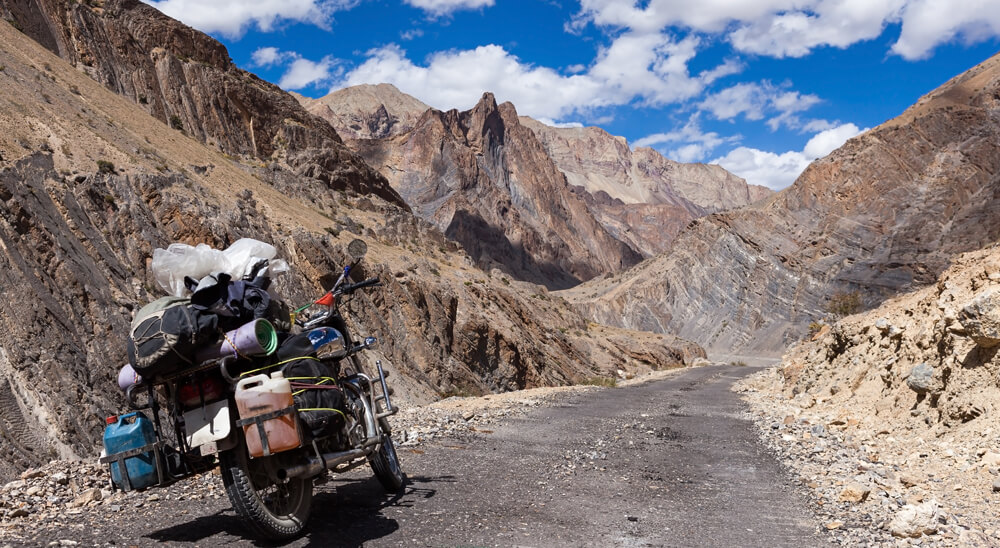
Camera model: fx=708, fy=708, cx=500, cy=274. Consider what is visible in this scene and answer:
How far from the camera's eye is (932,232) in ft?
233

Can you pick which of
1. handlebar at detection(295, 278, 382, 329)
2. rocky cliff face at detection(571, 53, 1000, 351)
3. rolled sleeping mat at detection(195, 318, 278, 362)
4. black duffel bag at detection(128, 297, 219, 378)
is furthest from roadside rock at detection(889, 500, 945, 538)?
rocky cliff face at detection(571, 53, 1000, 351)

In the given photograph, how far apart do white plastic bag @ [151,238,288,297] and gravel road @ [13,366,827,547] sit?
5.75 ft

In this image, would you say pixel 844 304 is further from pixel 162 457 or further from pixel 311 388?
pixel 162 457

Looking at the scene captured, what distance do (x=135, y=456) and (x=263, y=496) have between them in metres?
0.86

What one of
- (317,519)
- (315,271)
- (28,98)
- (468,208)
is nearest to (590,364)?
(315,271)

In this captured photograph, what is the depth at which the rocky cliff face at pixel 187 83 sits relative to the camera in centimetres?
3478

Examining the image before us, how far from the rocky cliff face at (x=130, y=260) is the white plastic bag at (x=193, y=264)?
3.90 meters

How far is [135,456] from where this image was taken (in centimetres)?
456

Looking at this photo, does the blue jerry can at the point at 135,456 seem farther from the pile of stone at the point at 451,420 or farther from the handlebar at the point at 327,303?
the pile of stone at the point at 451,420

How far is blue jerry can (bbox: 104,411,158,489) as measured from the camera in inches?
179

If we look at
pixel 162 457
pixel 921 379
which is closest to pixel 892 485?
pixel 921 379

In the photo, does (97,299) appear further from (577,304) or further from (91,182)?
(577,304)

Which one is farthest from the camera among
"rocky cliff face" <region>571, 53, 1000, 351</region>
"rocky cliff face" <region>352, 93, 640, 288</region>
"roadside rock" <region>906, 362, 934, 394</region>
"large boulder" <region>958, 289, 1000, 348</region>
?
"rocky cliff face" <region>352, 93, 640, 288</region>

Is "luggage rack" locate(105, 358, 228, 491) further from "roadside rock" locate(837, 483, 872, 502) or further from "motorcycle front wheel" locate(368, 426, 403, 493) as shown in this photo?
"roadside rock" locate(837, 483, 872, 502)
